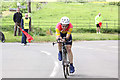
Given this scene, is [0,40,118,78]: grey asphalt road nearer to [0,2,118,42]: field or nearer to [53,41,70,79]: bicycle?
[53,41,70,79]: bicycle

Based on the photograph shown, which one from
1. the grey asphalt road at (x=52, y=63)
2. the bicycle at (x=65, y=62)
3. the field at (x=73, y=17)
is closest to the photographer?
the bicycle at (x=65, y=62)

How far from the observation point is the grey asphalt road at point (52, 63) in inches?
491

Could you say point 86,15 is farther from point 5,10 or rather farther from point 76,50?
point 76,50

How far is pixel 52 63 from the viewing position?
598 inches

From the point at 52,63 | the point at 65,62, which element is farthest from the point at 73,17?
the point at 65,62

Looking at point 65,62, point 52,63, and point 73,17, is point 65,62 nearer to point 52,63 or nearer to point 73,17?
point 52,63

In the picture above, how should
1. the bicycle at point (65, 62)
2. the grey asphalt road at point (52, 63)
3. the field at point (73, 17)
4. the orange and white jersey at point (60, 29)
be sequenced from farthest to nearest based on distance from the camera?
the field at point (73, 17)
the grey asphalt road at point (52, 63)
the orange and white jersey at point (60, 29)
the bicycle at point (65, 62)

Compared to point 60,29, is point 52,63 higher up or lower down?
lower down

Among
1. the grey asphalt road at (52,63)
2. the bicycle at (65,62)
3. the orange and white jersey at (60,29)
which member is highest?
the orange and white jersey at (60,29)

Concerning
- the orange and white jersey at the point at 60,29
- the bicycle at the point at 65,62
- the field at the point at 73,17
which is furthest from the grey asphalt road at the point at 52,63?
the field at the point at 73,17

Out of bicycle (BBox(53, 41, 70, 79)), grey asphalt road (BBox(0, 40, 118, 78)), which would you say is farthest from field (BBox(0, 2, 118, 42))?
bicycle (BBox(53, 41, 70, 79))

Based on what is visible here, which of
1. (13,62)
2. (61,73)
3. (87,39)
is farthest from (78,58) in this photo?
(87,39)

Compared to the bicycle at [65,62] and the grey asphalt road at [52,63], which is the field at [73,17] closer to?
the grey asphalt road at [52,63]

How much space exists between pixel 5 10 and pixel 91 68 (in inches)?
861
